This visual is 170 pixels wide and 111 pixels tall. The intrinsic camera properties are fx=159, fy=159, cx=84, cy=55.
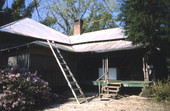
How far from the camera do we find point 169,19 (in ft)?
26.7

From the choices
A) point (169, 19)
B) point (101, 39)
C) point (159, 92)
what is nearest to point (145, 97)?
point (159, 92)

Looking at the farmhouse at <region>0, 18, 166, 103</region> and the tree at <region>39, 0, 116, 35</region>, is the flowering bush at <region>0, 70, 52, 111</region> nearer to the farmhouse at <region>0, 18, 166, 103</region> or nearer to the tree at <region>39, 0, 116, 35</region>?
the farmhouse at <region>0, 18, 166, 103</region>

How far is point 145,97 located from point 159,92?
3.28 ft

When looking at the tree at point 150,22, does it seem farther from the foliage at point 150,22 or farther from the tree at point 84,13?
the tree at point 84,13

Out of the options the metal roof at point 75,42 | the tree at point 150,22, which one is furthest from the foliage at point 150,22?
the metal roof at point 75,42

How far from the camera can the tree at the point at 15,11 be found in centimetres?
1894

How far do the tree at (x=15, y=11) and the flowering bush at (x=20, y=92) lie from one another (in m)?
14.5

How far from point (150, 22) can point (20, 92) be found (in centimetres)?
687

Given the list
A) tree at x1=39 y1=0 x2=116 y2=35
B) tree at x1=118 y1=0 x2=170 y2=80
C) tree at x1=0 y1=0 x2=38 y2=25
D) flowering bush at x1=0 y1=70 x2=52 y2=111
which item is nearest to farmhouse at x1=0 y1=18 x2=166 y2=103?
tree at x1=118 y1=0 x2=170 y2=80

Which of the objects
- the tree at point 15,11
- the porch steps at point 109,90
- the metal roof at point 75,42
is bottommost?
the porch steps at point 109,90

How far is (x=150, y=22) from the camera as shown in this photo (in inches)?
318

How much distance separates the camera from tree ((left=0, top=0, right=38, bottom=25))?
62.1ft

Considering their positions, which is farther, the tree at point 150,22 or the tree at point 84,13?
the tree at point 84,13

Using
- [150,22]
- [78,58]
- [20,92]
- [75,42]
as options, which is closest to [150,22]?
[150,22]
